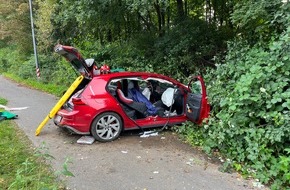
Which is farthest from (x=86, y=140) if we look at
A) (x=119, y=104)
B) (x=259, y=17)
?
(x=259, y=17)

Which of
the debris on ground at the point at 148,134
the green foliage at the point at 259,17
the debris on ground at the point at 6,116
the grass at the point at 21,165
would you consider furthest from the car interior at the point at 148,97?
the debris on ground at the point at 6,116

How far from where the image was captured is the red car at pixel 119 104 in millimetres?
6008

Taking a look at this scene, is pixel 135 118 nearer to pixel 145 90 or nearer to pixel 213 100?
pixel 145 90

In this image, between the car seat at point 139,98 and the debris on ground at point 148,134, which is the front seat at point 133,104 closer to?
the car seat at point 139,98

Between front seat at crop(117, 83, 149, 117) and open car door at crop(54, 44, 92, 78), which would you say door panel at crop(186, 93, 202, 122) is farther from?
open car door at crop(54, 44, 92, 78)

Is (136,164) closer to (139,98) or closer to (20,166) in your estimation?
(20,166)

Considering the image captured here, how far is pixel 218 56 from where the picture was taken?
8.75m

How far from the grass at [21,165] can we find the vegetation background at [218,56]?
293 cm

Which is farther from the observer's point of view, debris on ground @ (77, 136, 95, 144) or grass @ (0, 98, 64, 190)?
debris on ground @ (77, 136, 95, 144)

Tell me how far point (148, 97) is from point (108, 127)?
59.1 inches

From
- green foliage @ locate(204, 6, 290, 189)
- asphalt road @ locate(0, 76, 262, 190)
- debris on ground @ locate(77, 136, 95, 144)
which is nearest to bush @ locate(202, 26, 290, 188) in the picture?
green foliage @ locate(204, 6, 290, 189)

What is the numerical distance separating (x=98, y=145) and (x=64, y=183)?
5.51 ft

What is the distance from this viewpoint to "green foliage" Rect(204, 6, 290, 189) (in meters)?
4.33

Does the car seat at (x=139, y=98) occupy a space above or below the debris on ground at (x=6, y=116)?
above
